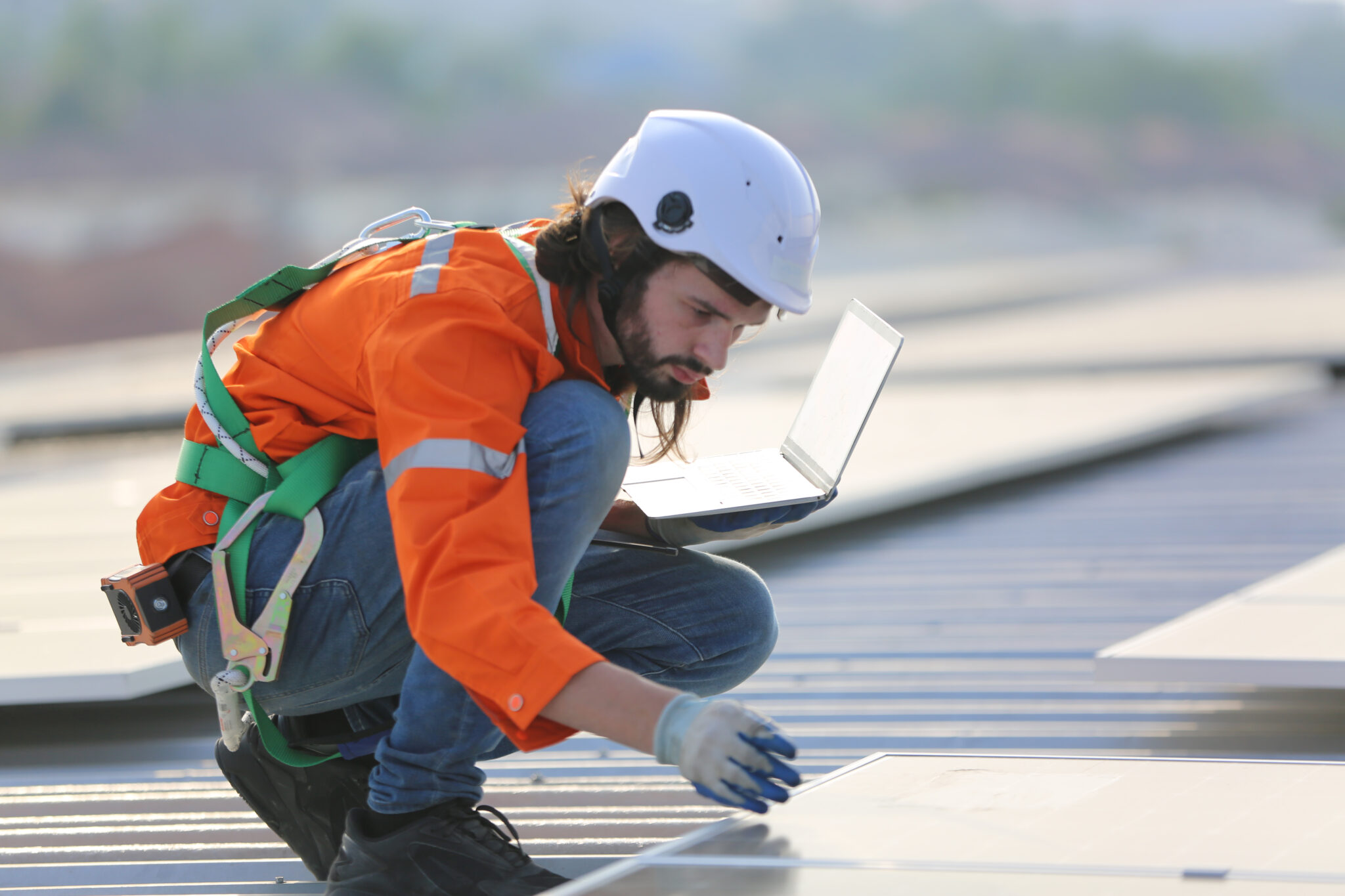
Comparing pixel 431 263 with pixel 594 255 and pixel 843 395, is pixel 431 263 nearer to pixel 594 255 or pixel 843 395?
pixel 594 255

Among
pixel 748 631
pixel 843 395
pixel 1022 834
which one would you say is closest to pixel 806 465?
pixel 843 395

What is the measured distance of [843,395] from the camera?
2035 millimetres

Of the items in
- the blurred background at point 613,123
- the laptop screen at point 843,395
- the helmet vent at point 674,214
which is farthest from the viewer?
the blurred background at point 613,123

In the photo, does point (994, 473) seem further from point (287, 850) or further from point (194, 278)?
point (194, 278)

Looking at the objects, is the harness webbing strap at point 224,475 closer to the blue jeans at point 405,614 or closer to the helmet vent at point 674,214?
the blue jeans at point 405,614

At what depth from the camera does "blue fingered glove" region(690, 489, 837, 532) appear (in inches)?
79.2

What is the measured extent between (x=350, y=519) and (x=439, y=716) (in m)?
0.27

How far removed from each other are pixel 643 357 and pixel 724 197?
0.20m

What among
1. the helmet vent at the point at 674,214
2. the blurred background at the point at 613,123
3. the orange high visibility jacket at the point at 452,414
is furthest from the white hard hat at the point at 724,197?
the blurred background at the point at 613,123

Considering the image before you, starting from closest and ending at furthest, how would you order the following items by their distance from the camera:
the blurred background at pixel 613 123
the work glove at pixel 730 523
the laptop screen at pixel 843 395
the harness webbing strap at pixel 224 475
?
1. the harness webbing strap at pixel 224 475
2. the laptop screen at pixel 843 395
3. the work glove at pixel 730 523
4. the blurred background at pixel 613 123

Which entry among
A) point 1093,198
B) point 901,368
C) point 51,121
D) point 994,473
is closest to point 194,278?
point 51,121

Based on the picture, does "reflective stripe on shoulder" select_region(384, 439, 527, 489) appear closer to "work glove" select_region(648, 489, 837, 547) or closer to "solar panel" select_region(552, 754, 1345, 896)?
"solar panel" select_region(552, 754, 1345, 896)

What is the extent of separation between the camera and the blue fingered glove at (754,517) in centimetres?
201

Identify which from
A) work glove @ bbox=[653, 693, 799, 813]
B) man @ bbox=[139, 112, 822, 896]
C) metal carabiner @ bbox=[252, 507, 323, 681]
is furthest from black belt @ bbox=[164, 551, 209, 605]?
work glove @ bbox=[653, 693, 799, 813]
